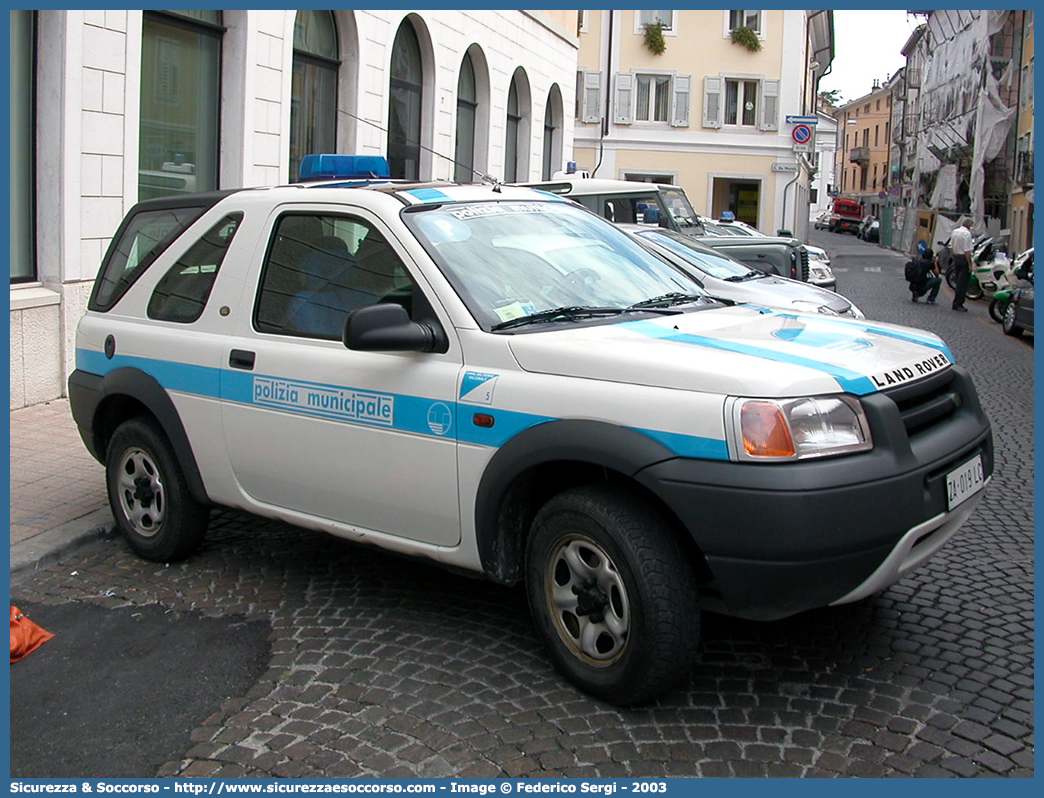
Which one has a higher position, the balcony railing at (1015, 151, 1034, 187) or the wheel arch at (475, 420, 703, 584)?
the balcony railing at (1015, 151, 1034, 187)

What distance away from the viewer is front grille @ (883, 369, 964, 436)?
13.0 ft

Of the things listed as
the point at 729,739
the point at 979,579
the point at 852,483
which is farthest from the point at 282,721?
the point at 979,579

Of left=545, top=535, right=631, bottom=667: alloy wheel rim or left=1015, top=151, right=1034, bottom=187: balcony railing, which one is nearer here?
left=545, top=535, right=631, bottom=667: alloy wheel rim

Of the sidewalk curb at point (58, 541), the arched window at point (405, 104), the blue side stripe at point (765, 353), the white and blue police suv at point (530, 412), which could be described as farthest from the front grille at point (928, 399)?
the arched window at point (405, 104)

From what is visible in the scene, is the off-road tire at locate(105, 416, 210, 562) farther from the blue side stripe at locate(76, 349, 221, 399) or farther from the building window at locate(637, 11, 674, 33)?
the building window at locate(637, 11, 674, 33)

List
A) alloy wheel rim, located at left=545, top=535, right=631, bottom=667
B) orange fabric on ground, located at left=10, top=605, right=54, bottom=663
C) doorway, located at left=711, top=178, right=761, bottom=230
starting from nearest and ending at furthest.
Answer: alloy wheel rim, located at left=545, top=535, right=631, bottom=667 < orange fabric on ground, located at left=10, top=605, right=54, bottom=663 < doorway, located at left=711, top=178, right=761, bottom=230

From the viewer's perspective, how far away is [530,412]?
4.04 meters

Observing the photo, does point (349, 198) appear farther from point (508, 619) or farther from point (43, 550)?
point (43, 550)

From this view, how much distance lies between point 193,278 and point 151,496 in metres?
1.13

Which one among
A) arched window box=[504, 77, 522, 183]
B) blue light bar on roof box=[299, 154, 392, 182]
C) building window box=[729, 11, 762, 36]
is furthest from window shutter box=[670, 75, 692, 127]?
blue light bar on roof box=[299, 154, 392, 182]

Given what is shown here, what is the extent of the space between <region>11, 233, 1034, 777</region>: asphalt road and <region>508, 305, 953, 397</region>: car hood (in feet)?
3.72

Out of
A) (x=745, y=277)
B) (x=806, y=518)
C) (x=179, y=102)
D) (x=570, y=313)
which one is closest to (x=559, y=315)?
(x=570, y=313)

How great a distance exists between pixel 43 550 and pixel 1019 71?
133ft

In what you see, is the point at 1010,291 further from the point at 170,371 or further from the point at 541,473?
the point at 541,473
